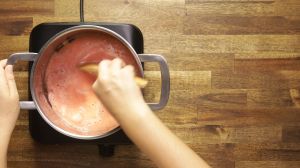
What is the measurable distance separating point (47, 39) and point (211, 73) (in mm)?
365

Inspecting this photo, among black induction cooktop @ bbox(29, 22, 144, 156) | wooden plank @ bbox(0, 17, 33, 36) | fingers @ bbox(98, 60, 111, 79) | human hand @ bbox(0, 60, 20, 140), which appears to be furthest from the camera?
wooden plank @ bbox(0, 17, 33, 36)

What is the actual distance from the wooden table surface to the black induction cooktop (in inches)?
3.4

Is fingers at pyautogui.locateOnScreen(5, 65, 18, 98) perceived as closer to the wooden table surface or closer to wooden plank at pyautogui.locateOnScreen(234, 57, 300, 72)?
the wooden table surface

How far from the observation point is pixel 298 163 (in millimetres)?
940

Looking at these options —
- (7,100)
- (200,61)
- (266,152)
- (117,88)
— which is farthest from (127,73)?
(266,152)

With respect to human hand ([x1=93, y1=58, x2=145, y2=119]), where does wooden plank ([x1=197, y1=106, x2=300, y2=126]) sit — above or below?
below

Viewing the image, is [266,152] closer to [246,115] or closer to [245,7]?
[246,115]

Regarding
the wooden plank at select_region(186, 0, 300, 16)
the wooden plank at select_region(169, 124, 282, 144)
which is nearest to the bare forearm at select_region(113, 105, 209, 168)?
the wooden plank at select_region(169, 124, 282, 144)

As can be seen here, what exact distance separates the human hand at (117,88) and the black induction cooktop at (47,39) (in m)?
0.24

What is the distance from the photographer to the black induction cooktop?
808mm

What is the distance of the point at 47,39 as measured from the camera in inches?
31.8

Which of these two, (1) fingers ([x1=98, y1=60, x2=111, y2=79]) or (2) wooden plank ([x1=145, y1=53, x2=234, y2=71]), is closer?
(1) fingers ([x1=98, y1=60, x2=111, y2=79])

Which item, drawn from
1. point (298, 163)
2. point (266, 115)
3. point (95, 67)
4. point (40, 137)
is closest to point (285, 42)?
point (266, 115)

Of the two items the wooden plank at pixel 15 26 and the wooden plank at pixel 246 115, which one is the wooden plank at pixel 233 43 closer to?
the wooden plank at pixel 246 115
